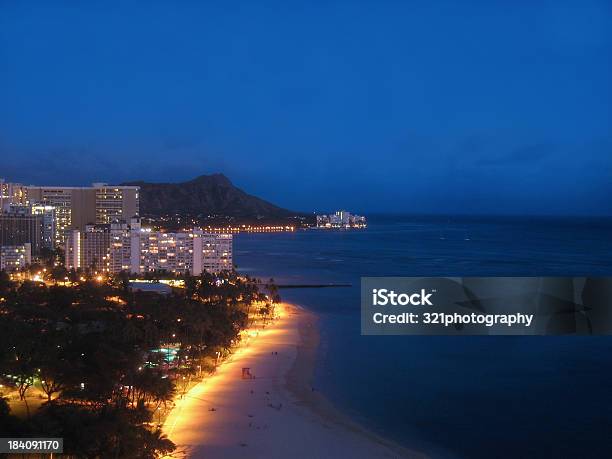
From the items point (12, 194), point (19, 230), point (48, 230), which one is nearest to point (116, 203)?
point (12, 194)

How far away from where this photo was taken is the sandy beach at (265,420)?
21.9 feet

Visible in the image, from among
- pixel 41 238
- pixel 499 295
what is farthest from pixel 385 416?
pixel 41 238

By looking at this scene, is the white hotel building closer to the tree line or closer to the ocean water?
the ocean water

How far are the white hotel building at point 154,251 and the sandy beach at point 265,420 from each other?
44.1ft

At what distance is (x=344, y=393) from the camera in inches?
357

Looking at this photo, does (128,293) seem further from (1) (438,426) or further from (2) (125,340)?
(1) (438,426)

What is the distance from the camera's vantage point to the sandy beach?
6.67 meters

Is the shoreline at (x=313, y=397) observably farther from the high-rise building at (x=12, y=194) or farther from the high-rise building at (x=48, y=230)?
the high-rise building at (x=12, y=194)

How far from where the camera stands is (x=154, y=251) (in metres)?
23.8

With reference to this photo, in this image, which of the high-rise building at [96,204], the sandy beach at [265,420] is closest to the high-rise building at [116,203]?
the high-rise building at [96,204]

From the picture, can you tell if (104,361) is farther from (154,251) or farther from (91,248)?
(91,248)

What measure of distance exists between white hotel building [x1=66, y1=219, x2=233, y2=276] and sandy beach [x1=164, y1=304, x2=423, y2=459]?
13.4 m

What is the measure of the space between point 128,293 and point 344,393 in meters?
7.79

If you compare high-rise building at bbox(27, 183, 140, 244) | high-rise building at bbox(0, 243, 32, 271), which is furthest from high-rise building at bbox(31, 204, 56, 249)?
high-rise building at bbox(0, 243, 32, 271)
